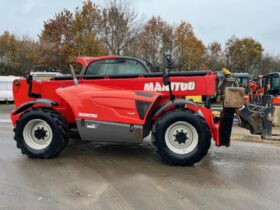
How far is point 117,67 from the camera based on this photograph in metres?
8.02

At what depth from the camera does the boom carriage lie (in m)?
6.59

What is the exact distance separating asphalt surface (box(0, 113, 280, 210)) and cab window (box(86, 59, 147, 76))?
1.65 meters

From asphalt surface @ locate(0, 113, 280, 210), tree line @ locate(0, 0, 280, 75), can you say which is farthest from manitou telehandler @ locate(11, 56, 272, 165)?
tree line @ locate(0, 0, 280, 75)

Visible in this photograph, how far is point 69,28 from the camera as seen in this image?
25109 millimetres

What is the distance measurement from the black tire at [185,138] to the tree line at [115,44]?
1223cm

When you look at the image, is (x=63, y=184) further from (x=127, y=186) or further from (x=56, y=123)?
(x=56, y=123)

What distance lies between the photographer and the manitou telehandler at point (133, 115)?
6574 mm

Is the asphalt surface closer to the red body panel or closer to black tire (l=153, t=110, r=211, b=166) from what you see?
black tire (l=153, t=110, r=211, b=166)

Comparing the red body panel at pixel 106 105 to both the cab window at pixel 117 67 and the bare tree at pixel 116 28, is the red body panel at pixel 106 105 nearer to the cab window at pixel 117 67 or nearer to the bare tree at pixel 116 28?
the cab window at pixel 117 67

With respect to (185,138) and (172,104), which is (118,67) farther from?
(185,138)

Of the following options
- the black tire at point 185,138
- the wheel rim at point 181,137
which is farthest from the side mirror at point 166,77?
the wheel rim at point 181,137

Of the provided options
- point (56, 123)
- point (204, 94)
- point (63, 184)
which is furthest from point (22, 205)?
point (204, 94)

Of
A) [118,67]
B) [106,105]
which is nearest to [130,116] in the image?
[106,105]

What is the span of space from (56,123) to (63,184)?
1.66m
